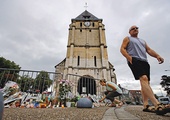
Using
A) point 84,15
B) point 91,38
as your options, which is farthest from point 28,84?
point 84,15

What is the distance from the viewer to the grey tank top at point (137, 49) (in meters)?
2.31

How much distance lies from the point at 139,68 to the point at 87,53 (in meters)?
15.8

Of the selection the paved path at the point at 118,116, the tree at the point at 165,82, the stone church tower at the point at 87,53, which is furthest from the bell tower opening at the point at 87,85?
the tree at the point at 165,82

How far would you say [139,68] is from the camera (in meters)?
2.16

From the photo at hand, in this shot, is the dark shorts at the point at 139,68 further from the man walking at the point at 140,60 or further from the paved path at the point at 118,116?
the paved path at the point at 118,116

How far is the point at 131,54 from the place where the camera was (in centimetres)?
238

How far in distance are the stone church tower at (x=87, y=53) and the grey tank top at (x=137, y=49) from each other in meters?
13.1

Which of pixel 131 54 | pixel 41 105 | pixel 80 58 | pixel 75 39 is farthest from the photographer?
pixel 75 39

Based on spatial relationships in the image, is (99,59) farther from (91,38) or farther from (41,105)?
(41,105)

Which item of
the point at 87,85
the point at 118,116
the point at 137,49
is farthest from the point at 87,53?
the point at 118,116

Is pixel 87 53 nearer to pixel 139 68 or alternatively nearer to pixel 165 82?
pixel 139 68

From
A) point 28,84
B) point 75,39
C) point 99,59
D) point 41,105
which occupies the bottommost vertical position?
point 41,105

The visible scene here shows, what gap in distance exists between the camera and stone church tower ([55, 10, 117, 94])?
1619 cm

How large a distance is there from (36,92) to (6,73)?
1.79 meters
